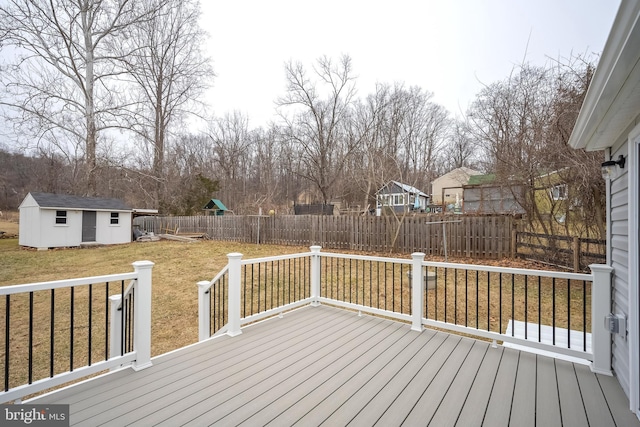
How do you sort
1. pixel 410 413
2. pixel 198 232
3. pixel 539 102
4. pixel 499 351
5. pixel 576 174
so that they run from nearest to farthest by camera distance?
1. pixel 410 413
2. pixel 499 351
3. pixel 576 174
4. pixel 539 102
5. pixel 198 232

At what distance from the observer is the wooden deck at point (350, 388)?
6.41 ft

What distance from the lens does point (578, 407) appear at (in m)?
2.08

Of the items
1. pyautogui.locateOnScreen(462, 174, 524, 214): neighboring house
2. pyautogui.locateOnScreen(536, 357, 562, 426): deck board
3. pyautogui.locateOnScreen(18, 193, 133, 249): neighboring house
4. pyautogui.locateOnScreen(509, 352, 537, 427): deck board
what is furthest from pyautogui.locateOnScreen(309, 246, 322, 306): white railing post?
pyautogui.locateOnScreen(18, 193, 133, 249): neighboring house

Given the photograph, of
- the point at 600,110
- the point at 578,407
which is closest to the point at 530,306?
the point at 578,407

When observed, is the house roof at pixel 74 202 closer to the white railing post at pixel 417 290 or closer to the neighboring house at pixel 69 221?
the neighboring house at pixel 69 221

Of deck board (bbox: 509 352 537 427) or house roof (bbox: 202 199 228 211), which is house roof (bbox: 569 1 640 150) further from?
house roof (bbox: 202 199 228 211)

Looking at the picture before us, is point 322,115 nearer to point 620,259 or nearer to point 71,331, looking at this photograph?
point 620,259

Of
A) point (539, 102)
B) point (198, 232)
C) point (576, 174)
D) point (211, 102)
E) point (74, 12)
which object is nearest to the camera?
point (576, 174)

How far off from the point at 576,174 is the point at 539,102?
8.17 feet

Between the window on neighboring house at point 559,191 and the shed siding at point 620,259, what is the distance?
444 cm

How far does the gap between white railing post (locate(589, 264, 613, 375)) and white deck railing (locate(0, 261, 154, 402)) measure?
4.03 m

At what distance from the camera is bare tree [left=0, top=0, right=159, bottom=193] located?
39.8 ft

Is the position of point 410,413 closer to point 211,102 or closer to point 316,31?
point 316,31

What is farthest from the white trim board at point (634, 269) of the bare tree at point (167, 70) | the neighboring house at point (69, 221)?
the neighboring house at point (69, 221)
